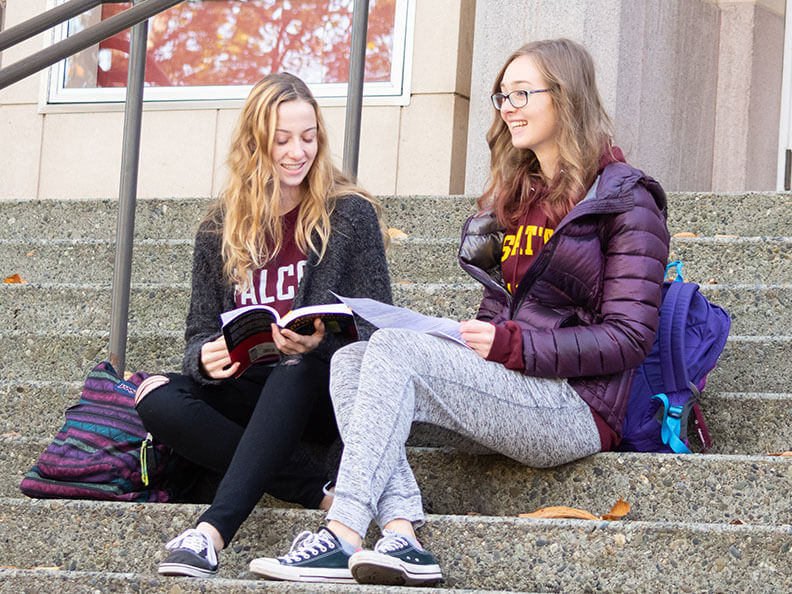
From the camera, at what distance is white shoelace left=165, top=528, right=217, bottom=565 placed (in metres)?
3.12

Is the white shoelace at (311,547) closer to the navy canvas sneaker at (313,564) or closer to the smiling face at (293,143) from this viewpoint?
the navy canvas sneaker at (313,564)

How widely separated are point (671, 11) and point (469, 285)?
2966 mm

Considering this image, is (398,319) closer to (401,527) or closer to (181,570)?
(401,527)

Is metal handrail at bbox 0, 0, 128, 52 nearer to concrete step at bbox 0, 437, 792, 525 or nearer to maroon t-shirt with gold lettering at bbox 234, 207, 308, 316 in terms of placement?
Result: maroon t-shirt with gold lettering at bbox 234, 207, 308, 316

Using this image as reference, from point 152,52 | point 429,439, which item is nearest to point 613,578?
point 429,439

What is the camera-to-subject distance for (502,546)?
3133 millimetres

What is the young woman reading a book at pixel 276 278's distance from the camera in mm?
3562

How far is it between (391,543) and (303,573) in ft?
0.69

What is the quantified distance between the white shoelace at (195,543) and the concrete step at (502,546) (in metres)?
0.21

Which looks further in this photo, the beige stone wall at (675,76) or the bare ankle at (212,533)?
the beige stone wall at (675,76)

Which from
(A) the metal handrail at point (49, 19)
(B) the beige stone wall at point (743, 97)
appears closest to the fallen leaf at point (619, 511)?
(A) the metal handrail at point (49, 19)

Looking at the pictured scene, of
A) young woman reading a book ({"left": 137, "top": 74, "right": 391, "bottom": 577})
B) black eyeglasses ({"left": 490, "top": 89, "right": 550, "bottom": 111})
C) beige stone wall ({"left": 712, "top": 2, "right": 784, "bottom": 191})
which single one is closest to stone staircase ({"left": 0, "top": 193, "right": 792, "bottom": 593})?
young woman reading a book ({"left": 137, "top": 74, "right": 391, "bottom": 577})

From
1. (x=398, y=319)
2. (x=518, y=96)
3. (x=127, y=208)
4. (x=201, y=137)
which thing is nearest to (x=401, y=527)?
(x=398, y=319)

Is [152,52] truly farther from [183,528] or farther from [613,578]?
[613,578]
